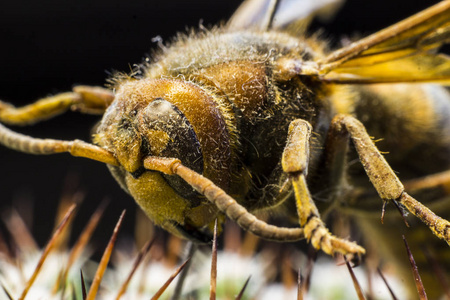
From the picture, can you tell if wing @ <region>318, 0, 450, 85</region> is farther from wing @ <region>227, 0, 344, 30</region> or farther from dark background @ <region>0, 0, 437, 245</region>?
dark background @ <region>0, 0, 437, 245</region>

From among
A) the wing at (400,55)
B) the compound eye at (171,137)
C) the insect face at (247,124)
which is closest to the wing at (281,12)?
the insect face at (247,124)

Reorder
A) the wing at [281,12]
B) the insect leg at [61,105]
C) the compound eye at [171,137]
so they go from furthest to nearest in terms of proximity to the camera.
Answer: the wing at [281,12] < the insect leg at [61,105] < the compound eye at [171,137]

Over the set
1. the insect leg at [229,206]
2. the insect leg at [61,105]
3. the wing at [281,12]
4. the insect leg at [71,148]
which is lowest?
the insect leg at [229,206]

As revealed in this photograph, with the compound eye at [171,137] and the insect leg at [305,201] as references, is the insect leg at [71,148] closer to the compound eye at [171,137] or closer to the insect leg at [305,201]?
the compound eye at [171,137]

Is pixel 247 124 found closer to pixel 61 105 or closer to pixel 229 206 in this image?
pixel 229 206

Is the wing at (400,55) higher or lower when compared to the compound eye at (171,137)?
higher

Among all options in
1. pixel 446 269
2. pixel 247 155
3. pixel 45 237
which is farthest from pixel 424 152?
pixel 45 237

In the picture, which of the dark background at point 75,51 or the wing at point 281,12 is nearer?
the wing at point 281,12

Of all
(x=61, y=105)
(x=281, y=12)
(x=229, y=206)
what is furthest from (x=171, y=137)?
(x=281, y=12)
